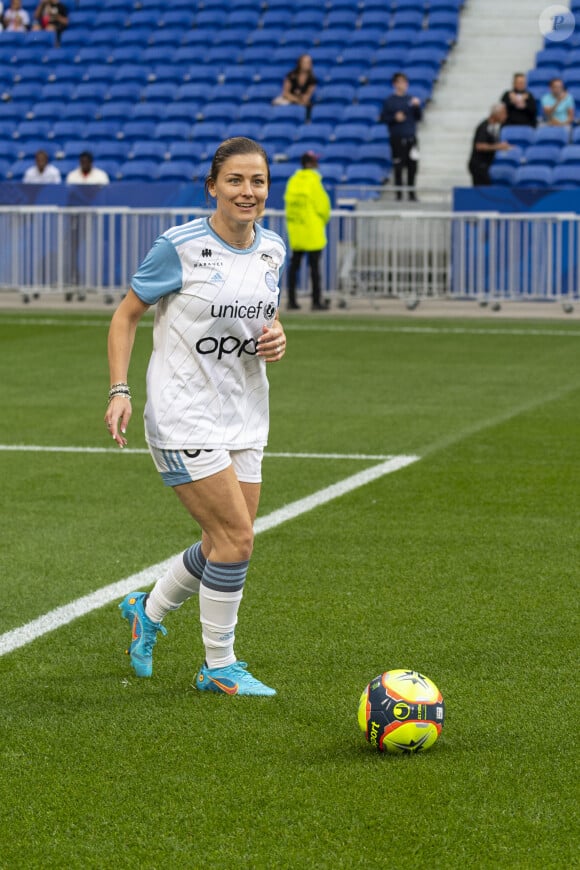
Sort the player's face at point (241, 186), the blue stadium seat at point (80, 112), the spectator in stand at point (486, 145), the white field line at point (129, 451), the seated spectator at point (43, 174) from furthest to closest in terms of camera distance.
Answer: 1. the blue stadium seat at point (80, 112)
2. the seated spectator at point (43, 174)
3. the spectator in stand at point (486, 145)
4. the white field line at point (129, 451)
5. the player's face at point (241, 186)

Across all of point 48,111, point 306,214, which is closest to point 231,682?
point 306,214

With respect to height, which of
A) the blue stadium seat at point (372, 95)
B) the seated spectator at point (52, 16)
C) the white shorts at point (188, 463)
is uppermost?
the seated spectator at point (52, 16)

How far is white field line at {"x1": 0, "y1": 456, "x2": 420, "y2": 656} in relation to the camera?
566 centimetres

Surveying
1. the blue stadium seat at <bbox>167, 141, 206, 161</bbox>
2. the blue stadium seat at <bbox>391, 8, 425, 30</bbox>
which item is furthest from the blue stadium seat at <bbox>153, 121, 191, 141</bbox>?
the blue stadium seat at <bbox>391, 8, 425, 30</bbox>

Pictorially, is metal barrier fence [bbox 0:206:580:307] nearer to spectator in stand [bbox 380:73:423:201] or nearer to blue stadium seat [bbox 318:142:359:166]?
spectator in stand [bbox 380:73:423:201]

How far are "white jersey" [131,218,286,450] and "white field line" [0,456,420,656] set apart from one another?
118cm

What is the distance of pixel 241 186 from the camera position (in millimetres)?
4781

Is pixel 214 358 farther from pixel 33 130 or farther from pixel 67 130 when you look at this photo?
pixel 33 130

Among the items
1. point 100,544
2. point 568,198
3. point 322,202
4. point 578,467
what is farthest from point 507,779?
point 568,198

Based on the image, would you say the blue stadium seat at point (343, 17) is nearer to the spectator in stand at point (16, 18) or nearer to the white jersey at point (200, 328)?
the spectator in stand at point (16, 18)

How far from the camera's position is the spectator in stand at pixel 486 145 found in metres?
22.8

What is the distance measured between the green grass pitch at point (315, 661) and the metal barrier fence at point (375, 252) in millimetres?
10065

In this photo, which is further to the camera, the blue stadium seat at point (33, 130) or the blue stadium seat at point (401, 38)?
the blue stadium seat at point (33, 130)

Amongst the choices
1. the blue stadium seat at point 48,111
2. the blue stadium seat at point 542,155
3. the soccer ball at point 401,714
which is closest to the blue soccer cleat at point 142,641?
the soccer ball at point 401,714
